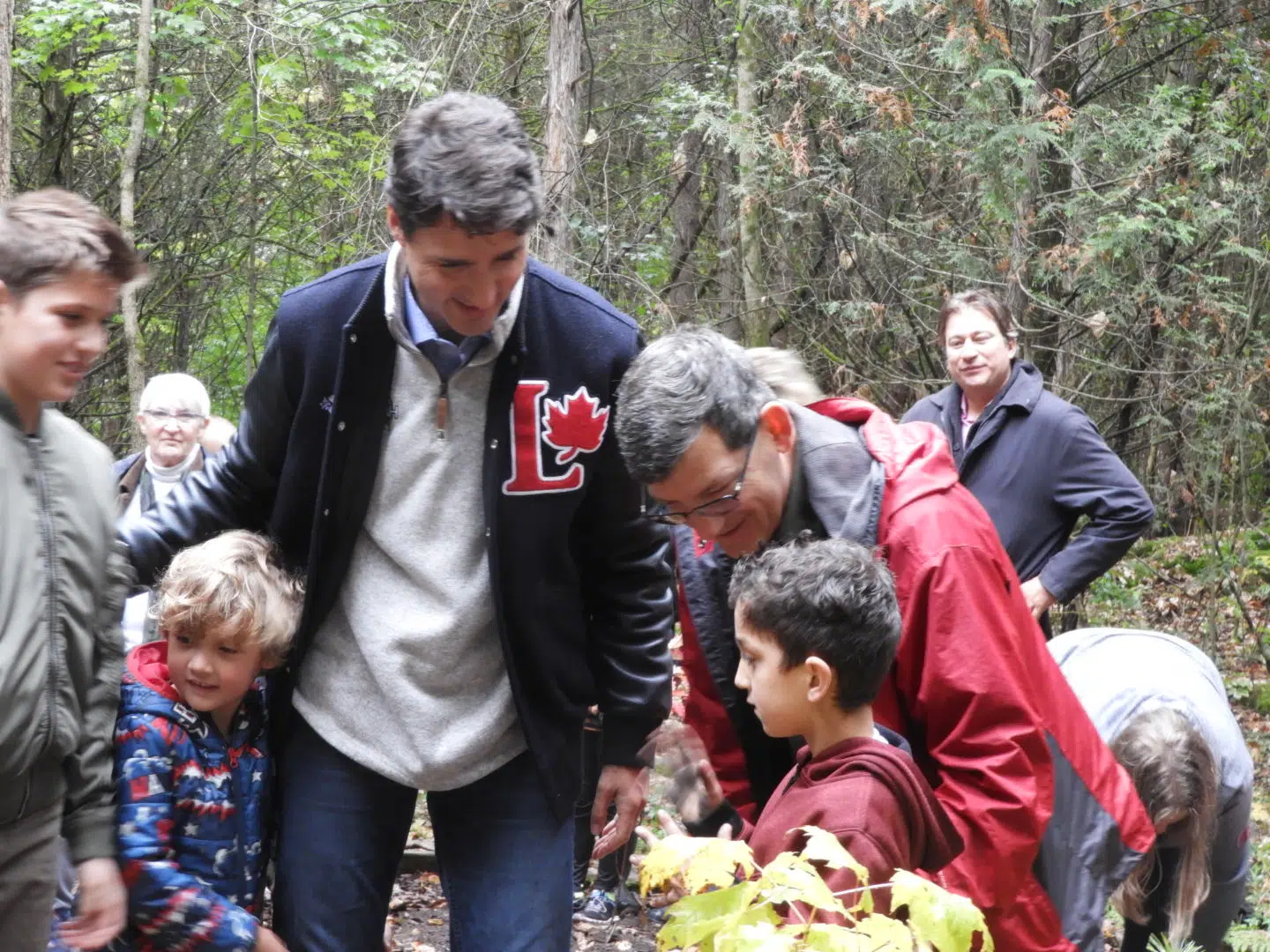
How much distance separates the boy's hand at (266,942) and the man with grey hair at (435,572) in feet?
0.21

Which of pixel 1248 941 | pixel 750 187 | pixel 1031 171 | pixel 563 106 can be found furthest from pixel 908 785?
pixel 750 187

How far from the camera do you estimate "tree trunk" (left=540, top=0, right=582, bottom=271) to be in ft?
30.0

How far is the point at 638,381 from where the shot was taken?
2365mm

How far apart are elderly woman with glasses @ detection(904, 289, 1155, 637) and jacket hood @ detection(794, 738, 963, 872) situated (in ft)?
10.5

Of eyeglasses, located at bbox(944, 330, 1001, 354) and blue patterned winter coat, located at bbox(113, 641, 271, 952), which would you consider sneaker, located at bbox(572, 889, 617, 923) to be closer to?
eyeglasses, located at bbox(944, 330, 1001, 354)

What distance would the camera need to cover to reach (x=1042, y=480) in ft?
17.7

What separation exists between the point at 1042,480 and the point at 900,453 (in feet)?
10.3

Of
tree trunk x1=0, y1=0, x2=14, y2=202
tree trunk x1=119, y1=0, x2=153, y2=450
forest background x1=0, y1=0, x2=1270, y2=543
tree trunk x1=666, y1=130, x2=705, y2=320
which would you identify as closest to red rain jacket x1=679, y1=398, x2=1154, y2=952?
tree trunk x1=0, y1=0, x2=14, y2=202

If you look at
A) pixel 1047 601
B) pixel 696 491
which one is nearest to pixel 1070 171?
pixel 1047 601

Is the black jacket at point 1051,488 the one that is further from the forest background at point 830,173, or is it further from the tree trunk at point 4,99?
the tree trunk at point 4,99

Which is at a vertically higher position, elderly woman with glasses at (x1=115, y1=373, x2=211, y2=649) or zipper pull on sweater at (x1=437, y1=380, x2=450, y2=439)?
zipper pull on sweater at (x1=437, y1=380, x2=450, y2=439)

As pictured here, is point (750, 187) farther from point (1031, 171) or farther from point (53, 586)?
point (53, 586)

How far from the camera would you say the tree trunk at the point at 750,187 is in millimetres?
10094

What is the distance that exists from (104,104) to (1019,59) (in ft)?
27.7
